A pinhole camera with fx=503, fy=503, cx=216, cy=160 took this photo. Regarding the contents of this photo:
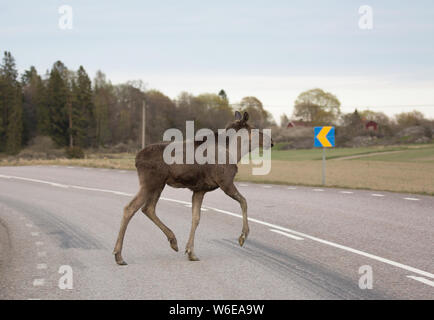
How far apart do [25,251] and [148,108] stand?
80.2 m

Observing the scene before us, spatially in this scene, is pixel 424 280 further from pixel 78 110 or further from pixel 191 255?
pixel 78 110

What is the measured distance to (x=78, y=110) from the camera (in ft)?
315

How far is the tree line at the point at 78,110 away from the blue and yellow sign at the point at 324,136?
2268 inches

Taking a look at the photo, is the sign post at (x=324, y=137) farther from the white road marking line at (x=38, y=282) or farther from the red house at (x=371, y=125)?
the red house at (x=371, y=125)

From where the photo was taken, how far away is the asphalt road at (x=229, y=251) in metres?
5.77

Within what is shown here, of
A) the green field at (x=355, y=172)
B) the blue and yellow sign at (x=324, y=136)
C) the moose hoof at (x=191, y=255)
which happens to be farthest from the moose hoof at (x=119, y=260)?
the blue and yellow sign at (x=324, y=136)

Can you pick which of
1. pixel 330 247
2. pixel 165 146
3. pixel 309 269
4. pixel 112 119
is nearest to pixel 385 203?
pixel 330 247

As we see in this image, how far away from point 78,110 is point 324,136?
8156 centimetres

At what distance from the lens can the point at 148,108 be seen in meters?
87.2

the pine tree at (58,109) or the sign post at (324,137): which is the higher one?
the pine tree at (58,109)

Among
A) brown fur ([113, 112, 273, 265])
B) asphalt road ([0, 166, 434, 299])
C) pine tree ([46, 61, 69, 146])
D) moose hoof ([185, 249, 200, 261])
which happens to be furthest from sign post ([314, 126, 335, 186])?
pine tree ([46, 61, 69, 146])

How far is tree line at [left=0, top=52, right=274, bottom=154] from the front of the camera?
89.0 m
